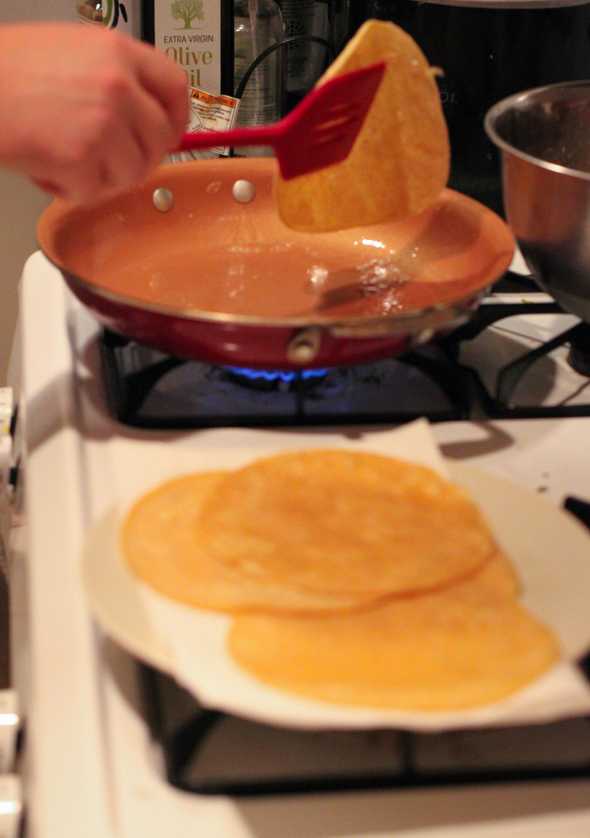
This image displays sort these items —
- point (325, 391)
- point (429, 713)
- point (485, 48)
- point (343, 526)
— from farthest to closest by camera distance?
point (485, 48) < point (325, 391) < point (343, 526) < point (429, 713)

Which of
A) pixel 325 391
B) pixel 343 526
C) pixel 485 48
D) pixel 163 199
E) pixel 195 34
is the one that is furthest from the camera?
pixel 195 34

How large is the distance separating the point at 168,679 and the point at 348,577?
3.9 inches


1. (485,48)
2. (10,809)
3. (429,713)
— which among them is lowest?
(10,809)

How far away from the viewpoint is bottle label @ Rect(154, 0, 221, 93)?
48.1 inches

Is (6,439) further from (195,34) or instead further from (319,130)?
(195,34)

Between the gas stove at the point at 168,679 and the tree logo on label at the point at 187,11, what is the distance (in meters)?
0.46

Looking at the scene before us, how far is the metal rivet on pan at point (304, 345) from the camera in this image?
66cm

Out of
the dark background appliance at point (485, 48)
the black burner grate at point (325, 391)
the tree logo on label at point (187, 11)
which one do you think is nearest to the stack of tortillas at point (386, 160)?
the black burner grate at point (325, 391)

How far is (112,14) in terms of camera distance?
121cm

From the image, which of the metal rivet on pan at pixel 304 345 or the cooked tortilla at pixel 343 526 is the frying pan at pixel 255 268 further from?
the cooked tortilla at pixel 343 526

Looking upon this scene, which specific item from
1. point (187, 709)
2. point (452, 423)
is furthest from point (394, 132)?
point (187, 709)

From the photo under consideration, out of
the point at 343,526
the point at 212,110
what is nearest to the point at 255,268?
the point at 343,526

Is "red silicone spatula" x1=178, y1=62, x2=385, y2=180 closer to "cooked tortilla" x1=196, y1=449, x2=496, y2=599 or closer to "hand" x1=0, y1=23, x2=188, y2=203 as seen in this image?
"hand" x1=0, y1=23, x2=188, y2=203

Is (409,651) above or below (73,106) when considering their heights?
below
